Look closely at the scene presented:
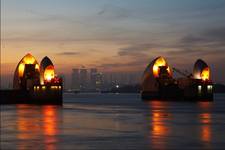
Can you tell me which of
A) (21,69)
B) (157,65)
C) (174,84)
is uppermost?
(157,65)

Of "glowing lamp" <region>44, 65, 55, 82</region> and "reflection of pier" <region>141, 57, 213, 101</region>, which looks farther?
"reflection of pier" <region>141, 57, 213, 101</region>

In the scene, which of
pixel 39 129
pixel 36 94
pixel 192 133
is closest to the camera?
pixel 192 133

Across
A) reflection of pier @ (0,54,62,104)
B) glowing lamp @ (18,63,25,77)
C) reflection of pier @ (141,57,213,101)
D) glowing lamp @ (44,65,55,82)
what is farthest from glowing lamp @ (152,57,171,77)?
glowing lamp @ (18,63,25,77)

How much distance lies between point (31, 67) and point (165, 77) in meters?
38.9

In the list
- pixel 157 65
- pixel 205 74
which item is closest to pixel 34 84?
pixel 157 65

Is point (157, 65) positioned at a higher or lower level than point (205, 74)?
higher

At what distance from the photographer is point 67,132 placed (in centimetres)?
3609

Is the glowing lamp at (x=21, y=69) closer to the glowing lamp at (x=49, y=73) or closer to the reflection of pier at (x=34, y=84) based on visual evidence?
the reflection of pier at (x=34, y=84)

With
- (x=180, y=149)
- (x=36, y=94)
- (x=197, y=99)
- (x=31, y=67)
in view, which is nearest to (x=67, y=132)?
(x=180, y=149)

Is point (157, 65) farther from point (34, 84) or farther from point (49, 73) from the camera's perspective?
point (34, 84)

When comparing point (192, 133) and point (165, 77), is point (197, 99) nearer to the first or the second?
point (165, 77)

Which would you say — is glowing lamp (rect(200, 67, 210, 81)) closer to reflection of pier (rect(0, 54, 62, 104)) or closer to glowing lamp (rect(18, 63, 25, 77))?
reflection of pier (rect(0, 54, 62, 104))

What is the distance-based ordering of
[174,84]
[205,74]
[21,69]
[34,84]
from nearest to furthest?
[34,84]
[21,69]
[205,74]
[174,84]

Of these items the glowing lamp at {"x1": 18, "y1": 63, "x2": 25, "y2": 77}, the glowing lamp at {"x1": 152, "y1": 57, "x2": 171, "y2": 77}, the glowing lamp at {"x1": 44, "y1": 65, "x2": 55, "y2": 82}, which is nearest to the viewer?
the glowing lamp at {"x1": 44, "y1": 65, "x2": 55, "y2": 82}
